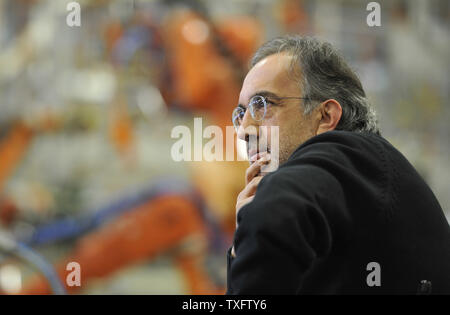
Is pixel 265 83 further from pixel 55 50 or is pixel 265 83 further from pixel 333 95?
pixel 55 50

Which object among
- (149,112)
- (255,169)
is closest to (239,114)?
(255,169)

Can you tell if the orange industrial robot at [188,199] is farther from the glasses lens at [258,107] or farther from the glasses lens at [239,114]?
the glasses lens at [258,107]

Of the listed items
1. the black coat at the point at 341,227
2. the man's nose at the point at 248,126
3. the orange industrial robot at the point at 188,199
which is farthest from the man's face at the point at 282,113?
the orange industrial robot at the point at 188,199

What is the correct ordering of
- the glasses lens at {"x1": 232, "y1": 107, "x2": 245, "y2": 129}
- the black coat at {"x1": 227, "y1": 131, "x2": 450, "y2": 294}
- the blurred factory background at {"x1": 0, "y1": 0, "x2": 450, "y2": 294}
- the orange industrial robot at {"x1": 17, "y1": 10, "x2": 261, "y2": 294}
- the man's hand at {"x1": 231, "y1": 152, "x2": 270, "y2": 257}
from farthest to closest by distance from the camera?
the blurred factory background at {"x1": 0, "y1": 0, "x2": 450, "y2": 294} < the orange industrial robot at {"x1": 17, "y1": 10, "x2": 261, "y2": 294} < the glasses lens at {"x1": 232, "y1": 107, "x2": 245, "y2": 129} < the man's hand at {"x1": 231, "y1": 152, "x2": 270, "y2": 257} < the black coat at {"x1": 227, "y1": 131, "x2": 450, "y2": 294}

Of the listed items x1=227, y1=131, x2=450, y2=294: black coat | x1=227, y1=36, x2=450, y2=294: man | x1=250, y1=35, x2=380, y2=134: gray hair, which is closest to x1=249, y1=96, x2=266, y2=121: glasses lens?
x1=227, y1=36, x2=450, y2=294: man

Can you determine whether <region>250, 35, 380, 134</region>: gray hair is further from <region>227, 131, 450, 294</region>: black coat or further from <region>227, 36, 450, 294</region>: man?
<region>227, 131, 450, 294</region>: black coat

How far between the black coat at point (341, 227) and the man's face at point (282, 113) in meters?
0.25

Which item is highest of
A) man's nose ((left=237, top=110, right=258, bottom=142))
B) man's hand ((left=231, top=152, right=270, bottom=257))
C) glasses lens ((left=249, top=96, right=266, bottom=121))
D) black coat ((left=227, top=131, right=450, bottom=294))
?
Result: glasses lens ((left=249, top=96, right=266, bottom=121))

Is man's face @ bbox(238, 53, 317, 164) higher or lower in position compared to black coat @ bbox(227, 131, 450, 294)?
higher

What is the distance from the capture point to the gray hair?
136 cm

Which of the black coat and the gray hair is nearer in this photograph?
the black coat

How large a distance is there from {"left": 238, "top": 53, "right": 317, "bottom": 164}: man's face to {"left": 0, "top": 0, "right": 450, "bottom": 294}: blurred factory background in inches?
157

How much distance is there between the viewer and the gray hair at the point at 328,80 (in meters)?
1.36
